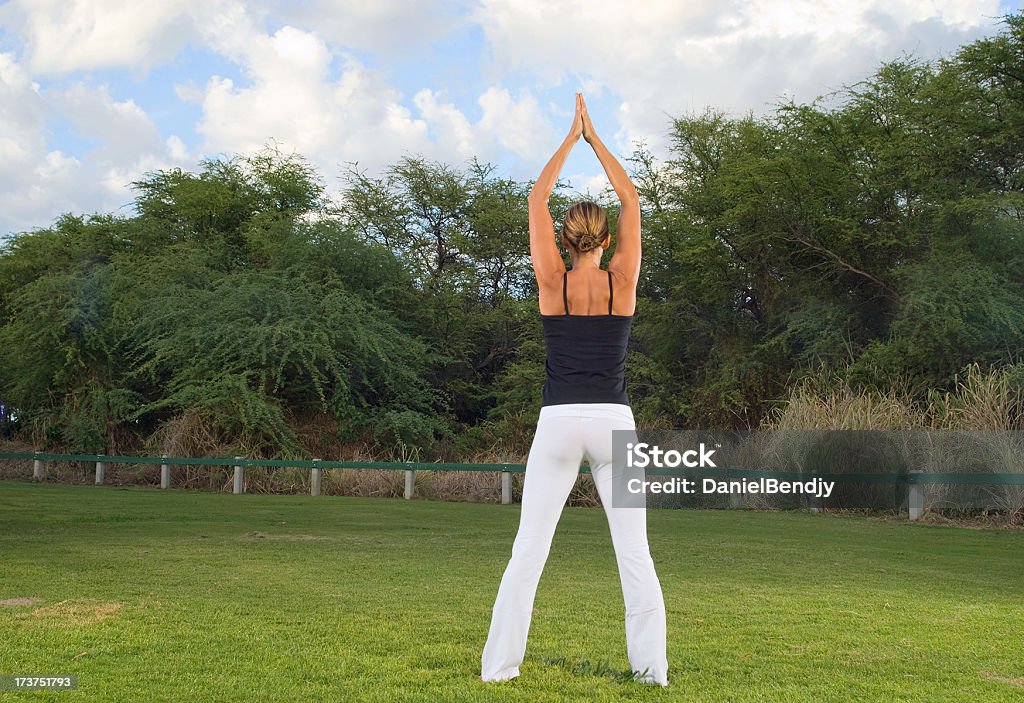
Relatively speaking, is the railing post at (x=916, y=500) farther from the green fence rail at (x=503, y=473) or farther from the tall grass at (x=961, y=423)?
the tall grass at (x=961, y=423)

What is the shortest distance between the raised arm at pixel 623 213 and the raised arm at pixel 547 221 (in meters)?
Result: 0.09

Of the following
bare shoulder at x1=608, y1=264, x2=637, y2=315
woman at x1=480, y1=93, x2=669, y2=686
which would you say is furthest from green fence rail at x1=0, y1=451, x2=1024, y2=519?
bare shoulder at x1=608, y1=264, x2=637, y2=315

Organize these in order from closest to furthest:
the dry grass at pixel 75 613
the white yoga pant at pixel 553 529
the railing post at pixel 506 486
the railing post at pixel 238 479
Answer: the white yoga pant at pixel 553 529
the dry grass at pixel 75 613
the railing post at pixel 506 486
the railing post at pixel 238 479

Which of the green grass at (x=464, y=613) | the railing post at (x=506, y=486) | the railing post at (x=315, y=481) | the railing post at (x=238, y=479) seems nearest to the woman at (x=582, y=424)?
the green grass at (x=464, y=613)

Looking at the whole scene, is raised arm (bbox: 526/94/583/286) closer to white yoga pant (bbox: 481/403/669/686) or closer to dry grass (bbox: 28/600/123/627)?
white yoga pant (bbox: 481/403/669/686)

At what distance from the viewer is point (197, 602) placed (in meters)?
7.43

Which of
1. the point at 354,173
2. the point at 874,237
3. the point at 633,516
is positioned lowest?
the point at 633,516

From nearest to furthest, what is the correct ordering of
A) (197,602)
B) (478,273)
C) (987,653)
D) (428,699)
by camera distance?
(428,699), (987,653), (197,602), (478,273)

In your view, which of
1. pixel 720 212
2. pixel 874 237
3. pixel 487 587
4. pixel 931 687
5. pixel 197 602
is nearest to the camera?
pixel 931 687

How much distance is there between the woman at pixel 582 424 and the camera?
499cm

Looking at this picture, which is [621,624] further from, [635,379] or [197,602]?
[635,379]

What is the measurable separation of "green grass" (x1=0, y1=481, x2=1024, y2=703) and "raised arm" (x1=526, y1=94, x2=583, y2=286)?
79.1 inches

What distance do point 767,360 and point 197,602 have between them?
21568 millimetres

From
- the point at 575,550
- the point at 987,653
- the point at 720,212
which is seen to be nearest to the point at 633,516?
the point at 987,653
